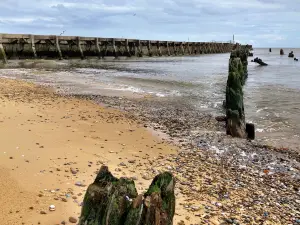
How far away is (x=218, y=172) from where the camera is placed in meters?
7.20

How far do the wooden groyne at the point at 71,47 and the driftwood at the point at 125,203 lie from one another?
104ft

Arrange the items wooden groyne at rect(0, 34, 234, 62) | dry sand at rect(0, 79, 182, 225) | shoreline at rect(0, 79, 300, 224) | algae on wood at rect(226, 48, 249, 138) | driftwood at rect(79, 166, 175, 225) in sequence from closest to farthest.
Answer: driftwood at rect(79, 166, 175, 225)
dry sand at rect(0, 79, 182, 225)
shoreline at rect(0, 79, 300, 224)
algae on wood at rect(226, 48, 249, 138)
wooden groyne at rect(0, 34, 234, 62)

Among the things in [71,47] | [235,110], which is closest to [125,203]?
[235,110]

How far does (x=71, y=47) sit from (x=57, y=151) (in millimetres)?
37248

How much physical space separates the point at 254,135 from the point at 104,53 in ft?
132

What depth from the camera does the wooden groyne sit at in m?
35.7

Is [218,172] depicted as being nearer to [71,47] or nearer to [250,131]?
[250,131]

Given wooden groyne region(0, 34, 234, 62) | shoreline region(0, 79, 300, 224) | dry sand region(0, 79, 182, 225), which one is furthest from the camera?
wooden groyne region(0, 34, 234, 62)

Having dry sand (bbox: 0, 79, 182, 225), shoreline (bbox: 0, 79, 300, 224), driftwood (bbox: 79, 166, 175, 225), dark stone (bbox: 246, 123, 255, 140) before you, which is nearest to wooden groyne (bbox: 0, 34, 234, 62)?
dry sand (bbox: 0, 79, 182, 225)

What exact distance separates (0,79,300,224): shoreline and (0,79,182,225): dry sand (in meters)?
0.14

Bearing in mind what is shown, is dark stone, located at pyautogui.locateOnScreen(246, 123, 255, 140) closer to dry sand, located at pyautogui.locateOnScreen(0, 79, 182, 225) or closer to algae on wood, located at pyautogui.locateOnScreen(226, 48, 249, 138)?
algae on wood, located at pyautogui.locateOnScreen(226, 48, 249, 138)

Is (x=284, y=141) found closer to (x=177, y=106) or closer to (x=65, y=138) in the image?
(x=177, y=106)

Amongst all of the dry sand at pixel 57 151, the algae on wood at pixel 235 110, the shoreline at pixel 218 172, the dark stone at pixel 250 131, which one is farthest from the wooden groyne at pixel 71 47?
the dark stone at pixel 250 131

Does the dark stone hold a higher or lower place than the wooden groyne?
lower
